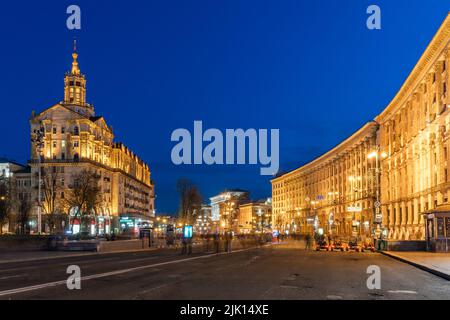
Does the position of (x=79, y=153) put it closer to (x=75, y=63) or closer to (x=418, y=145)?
(x=75, y=63)

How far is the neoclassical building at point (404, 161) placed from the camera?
57.4 meters

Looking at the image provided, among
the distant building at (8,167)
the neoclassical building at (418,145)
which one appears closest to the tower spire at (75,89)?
the distant building at (8,167)

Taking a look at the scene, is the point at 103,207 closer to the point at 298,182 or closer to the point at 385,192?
the point at 385,192

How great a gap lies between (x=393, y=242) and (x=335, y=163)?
88376mm

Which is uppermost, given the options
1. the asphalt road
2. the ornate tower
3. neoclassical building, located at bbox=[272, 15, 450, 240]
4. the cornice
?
the ornate tower

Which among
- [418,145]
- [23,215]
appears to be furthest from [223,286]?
[23,215]

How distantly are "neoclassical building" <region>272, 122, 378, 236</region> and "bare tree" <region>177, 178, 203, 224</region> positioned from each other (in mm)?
26774

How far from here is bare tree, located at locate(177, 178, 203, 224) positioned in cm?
13238

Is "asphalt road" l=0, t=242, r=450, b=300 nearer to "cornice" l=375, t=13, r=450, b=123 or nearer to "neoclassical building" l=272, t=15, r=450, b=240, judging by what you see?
Result: "neoclassical building" l=272, t=15, r=450, b=240

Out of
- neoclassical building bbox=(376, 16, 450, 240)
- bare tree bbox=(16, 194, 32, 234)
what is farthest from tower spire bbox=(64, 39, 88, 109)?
neoclassical building bbox=(376, 16, 450, 240)

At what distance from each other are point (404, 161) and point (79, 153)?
67.2 m

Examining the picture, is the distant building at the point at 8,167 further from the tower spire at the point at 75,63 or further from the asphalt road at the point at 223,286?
the asphalt road at the point at 223,286
